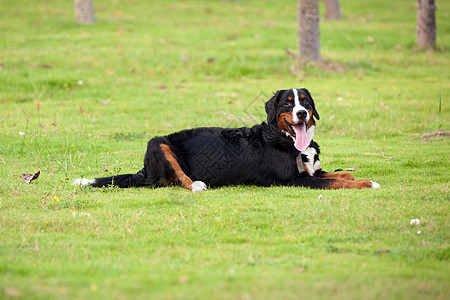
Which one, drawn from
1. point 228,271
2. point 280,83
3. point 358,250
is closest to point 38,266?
point 228,271

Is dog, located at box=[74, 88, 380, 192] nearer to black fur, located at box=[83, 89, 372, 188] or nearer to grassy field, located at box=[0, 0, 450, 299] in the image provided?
black fur, located at box=[83, 89, 372, 188]

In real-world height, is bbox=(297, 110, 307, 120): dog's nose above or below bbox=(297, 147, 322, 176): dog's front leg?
above

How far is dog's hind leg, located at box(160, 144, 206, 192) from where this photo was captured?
7.45 m

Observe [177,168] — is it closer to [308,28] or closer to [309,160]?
[309,160]

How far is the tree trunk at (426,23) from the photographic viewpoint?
2105 cm

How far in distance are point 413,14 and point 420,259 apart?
3179 cm

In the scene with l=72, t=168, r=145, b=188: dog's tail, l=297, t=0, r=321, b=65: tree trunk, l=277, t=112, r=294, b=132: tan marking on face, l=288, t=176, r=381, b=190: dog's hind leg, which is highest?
l=297, t=0, r=321, b=65: tree trunk

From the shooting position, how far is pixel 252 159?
768 cm

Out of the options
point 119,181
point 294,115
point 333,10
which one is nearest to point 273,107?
point 294,115

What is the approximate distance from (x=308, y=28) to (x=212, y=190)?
1224 cm

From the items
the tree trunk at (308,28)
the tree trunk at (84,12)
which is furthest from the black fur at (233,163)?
the tree trunk at (84,12)

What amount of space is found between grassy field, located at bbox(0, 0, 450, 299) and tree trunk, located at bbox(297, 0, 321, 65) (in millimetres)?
748

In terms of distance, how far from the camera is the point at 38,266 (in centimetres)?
455

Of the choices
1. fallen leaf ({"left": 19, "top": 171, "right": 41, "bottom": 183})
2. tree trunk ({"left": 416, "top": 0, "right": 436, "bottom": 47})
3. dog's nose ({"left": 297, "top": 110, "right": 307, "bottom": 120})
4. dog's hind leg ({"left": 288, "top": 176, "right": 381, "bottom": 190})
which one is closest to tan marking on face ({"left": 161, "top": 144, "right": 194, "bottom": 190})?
dog's hind leg ({"left": 288, "top": 176, "right": 381, "bottom": 190})
